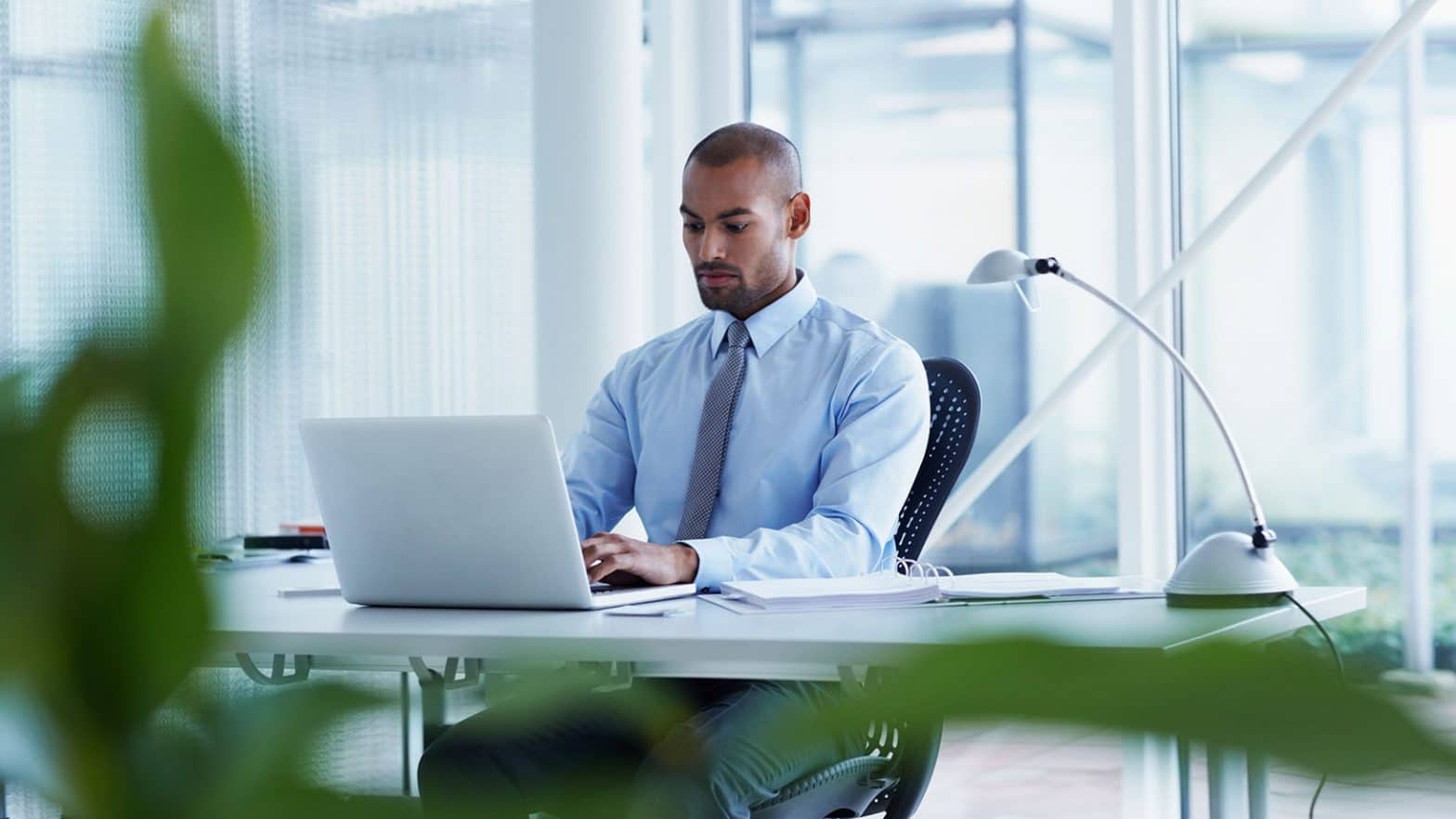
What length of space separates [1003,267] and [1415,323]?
1.93m

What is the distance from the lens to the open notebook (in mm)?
1724

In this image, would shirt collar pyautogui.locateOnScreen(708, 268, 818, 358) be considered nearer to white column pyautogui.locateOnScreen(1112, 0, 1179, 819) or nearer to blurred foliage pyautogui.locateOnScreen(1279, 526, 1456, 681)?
white column pyautogui.locateOnScreen(1112, 0, 1179, 819)

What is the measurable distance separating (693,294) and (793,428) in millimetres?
2250

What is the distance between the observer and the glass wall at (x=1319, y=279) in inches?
149

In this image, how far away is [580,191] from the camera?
4.08m

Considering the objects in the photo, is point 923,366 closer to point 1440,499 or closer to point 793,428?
point 793,428

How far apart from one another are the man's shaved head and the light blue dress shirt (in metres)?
0.17

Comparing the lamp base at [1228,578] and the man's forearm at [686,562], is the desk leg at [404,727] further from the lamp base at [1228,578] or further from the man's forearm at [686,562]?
the man's forearm at [686,562]

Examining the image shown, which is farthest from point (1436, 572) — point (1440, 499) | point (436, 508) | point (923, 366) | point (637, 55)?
point (436, 508)

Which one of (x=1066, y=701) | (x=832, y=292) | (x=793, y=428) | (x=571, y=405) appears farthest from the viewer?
(x=832, y=292)

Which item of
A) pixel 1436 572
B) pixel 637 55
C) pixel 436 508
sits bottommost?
pixel 1436 572

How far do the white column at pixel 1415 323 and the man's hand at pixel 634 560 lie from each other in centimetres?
247

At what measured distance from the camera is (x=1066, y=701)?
16 cm

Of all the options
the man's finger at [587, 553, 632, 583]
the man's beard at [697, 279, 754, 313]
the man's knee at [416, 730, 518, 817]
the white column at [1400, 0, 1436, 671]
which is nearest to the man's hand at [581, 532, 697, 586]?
the man's finger at [587, 553, 632, 583]
